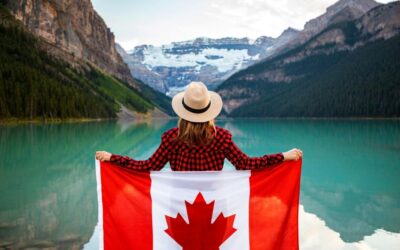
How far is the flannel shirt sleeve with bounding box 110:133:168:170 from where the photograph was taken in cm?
474

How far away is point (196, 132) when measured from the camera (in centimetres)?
451

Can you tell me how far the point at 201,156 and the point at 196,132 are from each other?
0.35 metres

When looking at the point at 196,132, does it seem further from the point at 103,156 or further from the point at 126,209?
the point at 126,209

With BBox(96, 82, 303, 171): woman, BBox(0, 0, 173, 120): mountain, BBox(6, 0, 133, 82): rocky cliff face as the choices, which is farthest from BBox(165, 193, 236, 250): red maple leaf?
BBox(6, 0, 133, 82): rocky cliff face

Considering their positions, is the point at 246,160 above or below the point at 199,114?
below

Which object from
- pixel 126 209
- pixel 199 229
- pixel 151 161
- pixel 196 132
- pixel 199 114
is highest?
pixel 199 114

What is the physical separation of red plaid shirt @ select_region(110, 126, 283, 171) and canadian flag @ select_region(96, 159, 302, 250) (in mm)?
100

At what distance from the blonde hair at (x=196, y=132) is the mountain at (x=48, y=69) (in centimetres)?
7654

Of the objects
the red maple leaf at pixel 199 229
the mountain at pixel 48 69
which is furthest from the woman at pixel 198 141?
the mountain at pixel 48 69

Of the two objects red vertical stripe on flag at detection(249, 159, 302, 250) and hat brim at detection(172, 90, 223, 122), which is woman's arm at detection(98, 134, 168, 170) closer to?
hat brim at detection(172, 90, 223, 122)

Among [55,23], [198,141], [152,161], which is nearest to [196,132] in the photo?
[198,141]

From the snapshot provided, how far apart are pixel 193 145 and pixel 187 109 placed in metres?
0.41

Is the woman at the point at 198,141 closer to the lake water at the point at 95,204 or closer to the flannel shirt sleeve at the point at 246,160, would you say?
the flannel shirt sleeve at the point at 246,160

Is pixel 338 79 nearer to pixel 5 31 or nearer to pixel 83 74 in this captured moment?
pixel 83 74
